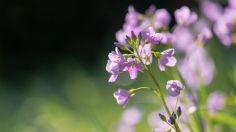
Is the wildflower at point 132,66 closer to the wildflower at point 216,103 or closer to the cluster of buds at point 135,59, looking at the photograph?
the cluster of buds at point 135,59

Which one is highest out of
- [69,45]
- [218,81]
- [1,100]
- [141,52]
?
[69,45]

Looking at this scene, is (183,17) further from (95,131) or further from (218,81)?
(218,81)

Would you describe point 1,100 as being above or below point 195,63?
above

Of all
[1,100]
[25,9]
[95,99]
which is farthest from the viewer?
[25,9]

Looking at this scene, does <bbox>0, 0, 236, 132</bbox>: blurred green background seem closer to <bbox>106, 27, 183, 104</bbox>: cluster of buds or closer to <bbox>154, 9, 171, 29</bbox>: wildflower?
<bbox>154, 9, 171, 29</bbox>: wildflower

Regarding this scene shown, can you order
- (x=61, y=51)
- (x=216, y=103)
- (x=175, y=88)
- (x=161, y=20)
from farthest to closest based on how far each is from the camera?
(x=61, y=51)
(x=216, y=103)
(x=161, y=20)
(x=175, y=88)

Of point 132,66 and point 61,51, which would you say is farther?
point 61,51

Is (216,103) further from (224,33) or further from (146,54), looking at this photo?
(146,54)

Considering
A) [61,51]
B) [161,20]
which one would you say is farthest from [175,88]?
[61,51]

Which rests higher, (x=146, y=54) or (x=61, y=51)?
(x=61, y=51)

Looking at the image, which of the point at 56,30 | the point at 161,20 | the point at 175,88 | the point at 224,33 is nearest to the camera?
the point at 175,88

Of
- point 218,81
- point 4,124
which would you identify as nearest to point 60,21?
point 4,124
